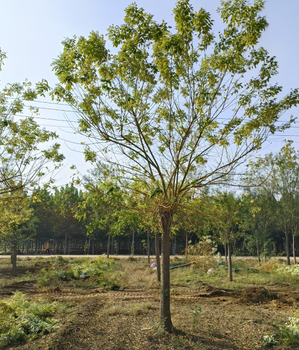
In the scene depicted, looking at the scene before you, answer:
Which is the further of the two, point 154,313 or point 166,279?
point 154,313

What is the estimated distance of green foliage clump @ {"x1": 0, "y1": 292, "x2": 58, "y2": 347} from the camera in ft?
17.7

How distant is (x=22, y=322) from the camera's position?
19.2 feet

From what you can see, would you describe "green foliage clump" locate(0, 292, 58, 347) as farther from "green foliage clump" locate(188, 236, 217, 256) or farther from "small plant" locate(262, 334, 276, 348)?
"green foliage clump" locate(188, 236, 217, 256)

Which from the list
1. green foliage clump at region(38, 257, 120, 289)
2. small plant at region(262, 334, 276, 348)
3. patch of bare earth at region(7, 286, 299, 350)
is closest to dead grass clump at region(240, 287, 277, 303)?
patch of bare earth at region(7, 286, 299, 350)

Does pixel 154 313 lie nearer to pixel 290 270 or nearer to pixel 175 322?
pixel 175 322

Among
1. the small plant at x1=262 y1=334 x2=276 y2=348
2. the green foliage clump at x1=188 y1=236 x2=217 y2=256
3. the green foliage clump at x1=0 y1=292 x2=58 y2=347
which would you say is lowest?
the small plant at x1=262 y1=334 x2=276 y2=348

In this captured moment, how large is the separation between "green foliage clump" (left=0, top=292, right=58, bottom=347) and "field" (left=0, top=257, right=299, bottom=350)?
0.09ft

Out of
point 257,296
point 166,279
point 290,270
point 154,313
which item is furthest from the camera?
point 290,270

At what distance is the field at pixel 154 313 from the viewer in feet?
18.1

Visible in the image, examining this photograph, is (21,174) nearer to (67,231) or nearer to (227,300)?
(227,300)

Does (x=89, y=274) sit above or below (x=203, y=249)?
below

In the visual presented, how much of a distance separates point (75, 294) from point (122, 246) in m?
33.3

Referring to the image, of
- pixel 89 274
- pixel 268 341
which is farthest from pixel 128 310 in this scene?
pixel 89 274

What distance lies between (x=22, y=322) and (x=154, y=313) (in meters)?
3.14
